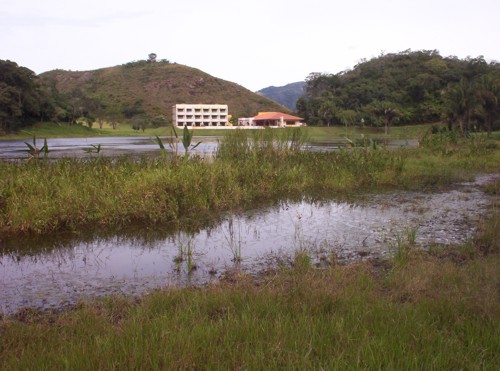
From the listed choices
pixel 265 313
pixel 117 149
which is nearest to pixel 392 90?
pixel 117 149

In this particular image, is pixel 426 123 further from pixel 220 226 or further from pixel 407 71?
pixel 220 226

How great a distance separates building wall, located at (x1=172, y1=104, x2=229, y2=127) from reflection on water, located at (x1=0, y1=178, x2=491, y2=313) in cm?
9126

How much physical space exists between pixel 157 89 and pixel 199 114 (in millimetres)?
34167

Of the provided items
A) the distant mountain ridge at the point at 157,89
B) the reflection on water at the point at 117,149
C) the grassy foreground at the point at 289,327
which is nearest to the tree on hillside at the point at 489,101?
the reflection on water at the point at 117,149

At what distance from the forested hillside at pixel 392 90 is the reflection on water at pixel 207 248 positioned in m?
48.0

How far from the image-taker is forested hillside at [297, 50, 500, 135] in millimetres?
64625

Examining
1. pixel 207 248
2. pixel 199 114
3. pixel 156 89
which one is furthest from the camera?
pixel 156 89

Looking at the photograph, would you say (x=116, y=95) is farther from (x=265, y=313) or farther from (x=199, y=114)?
(x=265, y=313)

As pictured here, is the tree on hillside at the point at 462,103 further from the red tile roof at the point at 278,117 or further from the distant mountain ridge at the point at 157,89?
the distant mountain ridge at the point at 157,89

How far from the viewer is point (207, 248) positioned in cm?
777

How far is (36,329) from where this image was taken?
3945 mm

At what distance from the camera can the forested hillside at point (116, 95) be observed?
5882cm

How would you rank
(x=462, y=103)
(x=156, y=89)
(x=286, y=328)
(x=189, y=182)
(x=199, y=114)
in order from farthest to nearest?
(x=156, y=89)
(x=199, y=114)
(x=462, y=103)
(x=189, y=182)
(x=286, y=328)

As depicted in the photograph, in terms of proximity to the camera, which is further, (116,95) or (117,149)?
(116,95)
